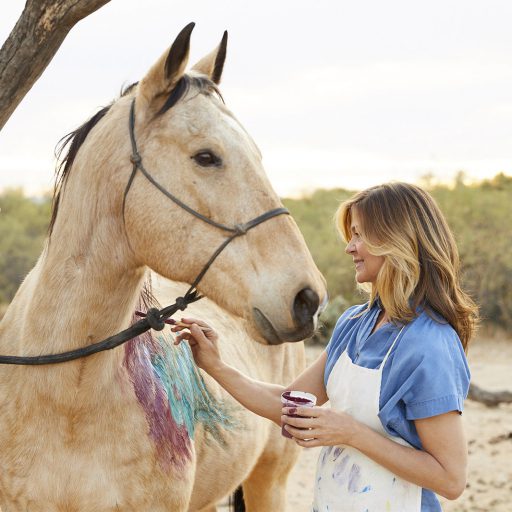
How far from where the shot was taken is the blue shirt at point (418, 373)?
1.98 metres

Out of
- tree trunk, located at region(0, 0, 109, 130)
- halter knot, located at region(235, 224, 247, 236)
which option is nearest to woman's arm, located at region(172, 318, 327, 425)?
halter knot, located at region(235, 224, 247, 236)

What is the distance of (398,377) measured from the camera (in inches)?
80.2

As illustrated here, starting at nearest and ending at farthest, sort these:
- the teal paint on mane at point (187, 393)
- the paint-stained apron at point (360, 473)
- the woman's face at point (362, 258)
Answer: the paint-stained apron at point (360, 473) < the woman's face at point (362, 258) < the teal paint on mane at point (187, 393)

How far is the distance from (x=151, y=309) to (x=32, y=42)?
1.45 meters

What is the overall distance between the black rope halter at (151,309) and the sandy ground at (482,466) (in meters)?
3.55

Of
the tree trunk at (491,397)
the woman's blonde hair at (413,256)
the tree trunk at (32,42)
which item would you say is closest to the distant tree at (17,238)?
the tree trunk at (491,397)

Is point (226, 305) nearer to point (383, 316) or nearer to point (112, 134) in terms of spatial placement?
point (383, 316)

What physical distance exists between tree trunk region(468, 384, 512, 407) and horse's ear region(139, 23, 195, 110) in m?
7.13

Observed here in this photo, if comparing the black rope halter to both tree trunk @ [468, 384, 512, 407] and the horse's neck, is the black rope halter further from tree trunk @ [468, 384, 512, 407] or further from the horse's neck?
tree trunk @ [468, 384, 512, 407]

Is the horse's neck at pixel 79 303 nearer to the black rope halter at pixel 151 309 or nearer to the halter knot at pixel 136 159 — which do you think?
the black rope halter at pixel 151 309

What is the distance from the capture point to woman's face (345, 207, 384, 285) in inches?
86.4

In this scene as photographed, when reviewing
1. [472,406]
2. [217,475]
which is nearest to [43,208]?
[472,406]

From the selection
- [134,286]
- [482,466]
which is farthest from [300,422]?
[482,466]

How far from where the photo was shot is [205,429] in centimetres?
293
